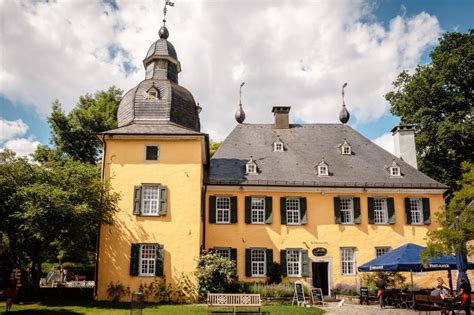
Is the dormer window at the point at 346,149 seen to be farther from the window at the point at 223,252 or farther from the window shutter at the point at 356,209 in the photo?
the window at the point at 223,252

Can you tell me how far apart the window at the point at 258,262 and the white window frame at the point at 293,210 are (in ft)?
6.60

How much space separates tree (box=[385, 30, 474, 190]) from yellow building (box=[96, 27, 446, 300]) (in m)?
5.66

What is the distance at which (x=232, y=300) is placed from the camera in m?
12.8

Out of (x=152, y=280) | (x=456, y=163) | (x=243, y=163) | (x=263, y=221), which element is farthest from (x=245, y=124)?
(x=456, y=163)

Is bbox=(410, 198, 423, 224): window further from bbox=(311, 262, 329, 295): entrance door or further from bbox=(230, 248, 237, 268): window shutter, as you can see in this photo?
bbox=(230, 248, 237, 268): window shutter

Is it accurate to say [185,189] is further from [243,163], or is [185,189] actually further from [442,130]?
[442,130]

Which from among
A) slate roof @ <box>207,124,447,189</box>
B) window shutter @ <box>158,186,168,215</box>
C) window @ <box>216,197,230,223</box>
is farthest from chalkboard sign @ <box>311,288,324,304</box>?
window shutter @ <box>158,186,168,215</box>

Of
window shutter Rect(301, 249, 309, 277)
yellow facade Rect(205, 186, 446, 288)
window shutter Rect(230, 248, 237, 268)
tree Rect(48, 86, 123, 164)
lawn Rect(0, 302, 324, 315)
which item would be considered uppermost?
tree Rect(48, 86, 123, 164)

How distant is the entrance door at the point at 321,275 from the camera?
20125 millimetres

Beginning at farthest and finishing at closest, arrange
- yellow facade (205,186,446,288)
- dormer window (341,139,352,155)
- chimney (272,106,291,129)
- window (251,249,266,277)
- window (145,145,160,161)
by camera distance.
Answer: chimney (272,106,291,129) < dormer window (341,139,352,155) < yellow facade (205,186,446,288) < window (251,249,266,277) < window (145,145,160,161)

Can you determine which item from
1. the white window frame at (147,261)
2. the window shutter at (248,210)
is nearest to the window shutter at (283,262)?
the window shutter at (248,210)

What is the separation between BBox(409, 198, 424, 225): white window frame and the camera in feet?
68.1

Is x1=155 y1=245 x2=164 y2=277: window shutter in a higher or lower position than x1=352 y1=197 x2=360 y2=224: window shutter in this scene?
lower

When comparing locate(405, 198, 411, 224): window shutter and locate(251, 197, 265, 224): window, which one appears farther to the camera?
locate(405, 198, 411, 224): window shutter
